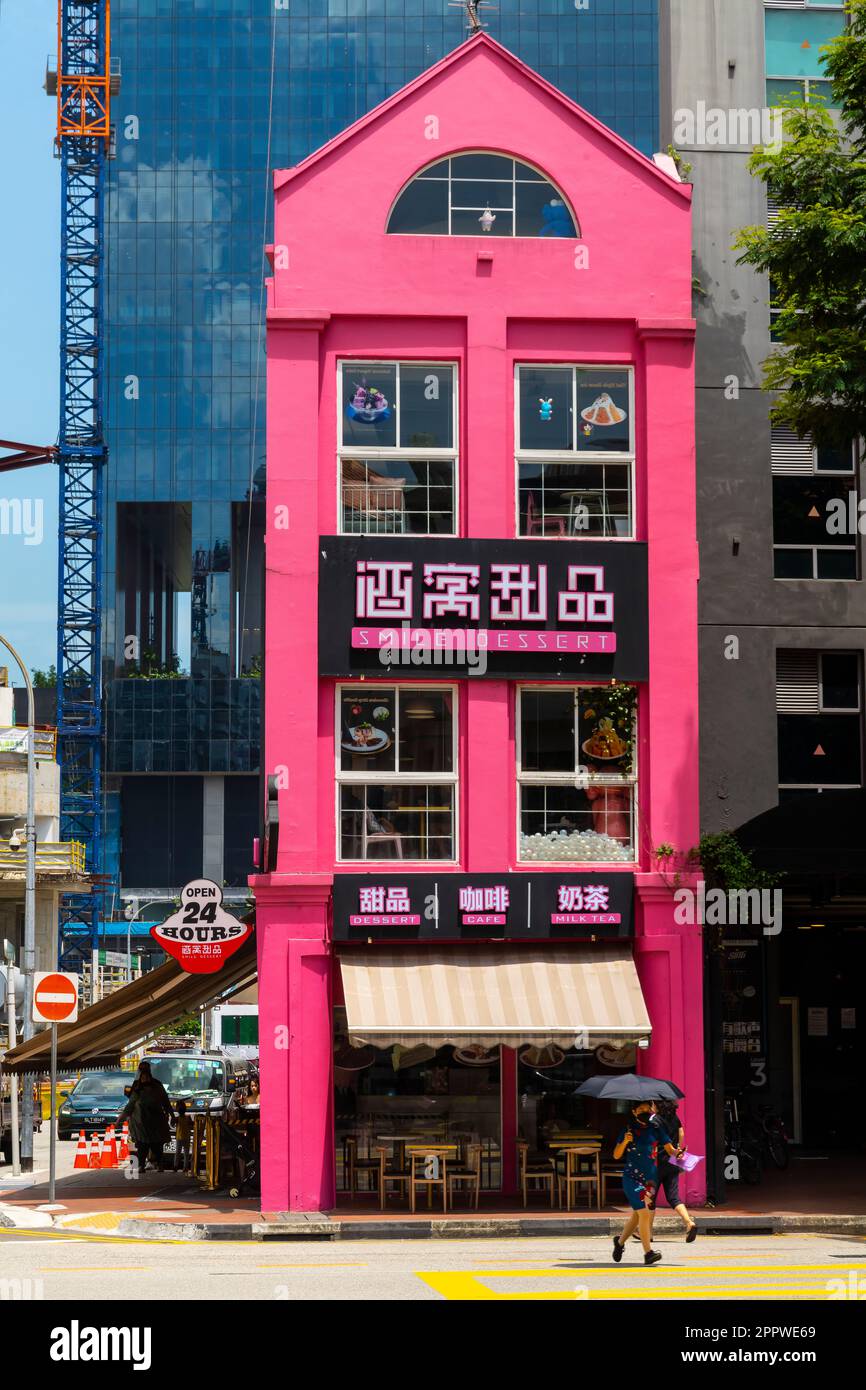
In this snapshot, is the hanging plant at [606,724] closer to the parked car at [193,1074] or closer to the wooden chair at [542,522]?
the wooden chair at [542,522]

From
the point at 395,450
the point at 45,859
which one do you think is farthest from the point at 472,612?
the point at 45,859

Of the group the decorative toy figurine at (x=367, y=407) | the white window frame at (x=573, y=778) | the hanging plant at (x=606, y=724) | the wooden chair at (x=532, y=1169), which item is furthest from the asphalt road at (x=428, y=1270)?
the decorative toy figurine at (x=367, y=407)

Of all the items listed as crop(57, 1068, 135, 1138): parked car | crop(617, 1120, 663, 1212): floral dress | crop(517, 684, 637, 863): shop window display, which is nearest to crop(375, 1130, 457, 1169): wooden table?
crop(517, 684, 637, 863): shop window display

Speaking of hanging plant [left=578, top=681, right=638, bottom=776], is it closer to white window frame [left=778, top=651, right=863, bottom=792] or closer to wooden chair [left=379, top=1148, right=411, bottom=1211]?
white window frame [left=778, top=651, right=863, bottom=792]

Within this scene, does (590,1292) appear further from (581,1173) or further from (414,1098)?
(414,1098)

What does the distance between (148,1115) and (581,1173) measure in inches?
356

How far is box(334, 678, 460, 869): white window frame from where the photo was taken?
24797mm

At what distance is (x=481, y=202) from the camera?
85.1 ft

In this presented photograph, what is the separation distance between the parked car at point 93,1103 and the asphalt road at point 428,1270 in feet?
65.4

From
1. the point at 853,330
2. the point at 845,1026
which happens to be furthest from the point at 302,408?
the point at 845,1026

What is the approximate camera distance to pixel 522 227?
25969 millimetres

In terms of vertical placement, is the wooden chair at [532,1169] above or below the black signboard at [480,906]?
below

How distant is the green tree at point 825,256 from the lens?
75.5 ft
